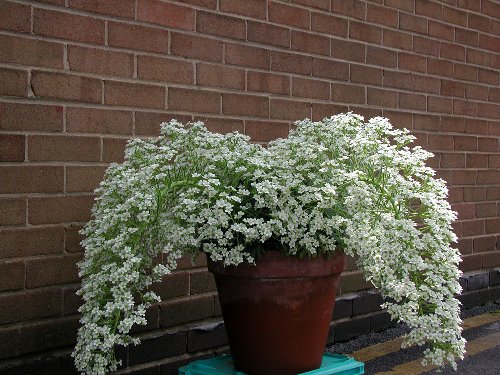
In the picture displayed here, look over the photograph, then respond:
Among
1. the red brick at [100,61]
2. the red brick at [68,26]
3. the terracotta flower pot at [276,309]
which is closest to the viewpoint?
the terracotta flower pot at [276,309]

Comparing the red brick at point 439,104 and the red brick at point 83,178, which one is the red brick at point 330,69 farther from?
the red brick at point 83,178

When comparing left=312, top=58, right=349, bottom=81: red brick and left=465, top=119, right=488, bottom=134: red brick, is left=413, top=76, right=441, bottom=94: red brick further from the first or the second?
left=312, top=58, right=349, bottom=81: red brick

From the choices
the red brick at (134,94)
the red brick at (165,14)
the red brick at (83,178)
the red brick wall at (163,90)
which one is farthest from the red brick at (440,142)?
the red brick at (83,178)

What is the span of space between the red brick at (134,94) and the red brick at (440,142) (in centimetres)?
233

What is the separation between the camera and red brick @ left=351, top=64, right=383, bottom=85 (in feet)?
15.8

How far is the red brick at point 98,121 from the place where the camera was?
339cm

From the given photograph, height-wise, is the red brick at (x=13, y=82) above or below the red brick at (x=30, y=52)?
below

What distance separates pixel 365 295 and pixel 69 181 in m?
2.24

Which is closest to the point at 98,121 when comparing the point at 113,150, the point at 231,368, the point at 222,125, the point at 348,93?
the point at 113,150

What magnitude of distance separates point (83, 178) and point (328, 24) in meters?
A: 1.90

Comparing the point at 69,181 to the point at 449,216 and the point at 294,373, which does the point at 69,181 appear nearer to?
the point at 294,373

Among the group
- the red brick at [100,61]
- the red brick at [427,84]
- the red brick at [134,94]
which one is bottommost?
the red brick at [134,94]

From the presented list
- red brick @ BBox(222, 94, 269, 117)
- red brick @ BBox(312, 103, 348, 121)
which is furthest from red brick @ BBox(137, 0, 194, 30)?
red brick @ BBox(312, 103, 348, 121)

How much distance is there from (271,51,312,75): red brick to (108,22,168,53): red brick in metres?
0.76
